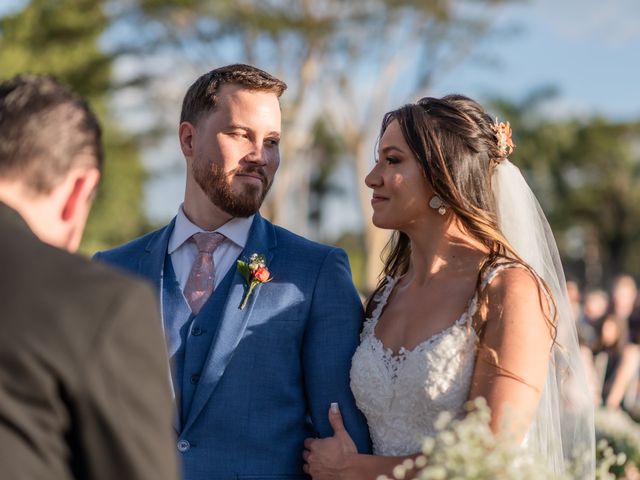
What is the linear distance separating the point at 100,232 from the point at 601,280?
88.1 feet

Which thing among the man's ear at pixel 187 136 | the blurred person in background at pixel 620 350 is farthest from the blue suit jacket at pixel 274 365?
the blurred person in background at pixel 620 350

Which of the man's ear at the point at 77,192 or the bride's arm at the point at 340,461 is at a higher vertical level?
the man's ear at the point at 77,192

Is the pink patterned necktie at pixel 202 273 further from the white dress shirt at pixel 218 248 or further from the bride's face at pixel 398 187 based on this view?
the bride's face at pixel 398 187

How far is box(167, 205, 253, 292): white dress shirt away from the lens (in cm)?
365

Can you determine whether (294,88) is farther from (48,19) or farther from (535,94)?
(535,94)

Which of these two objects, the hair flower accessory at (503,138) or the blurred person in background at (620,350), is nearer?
the hair flower accessory at (503,138)

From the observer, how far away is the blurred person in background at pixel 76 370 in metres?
1.66

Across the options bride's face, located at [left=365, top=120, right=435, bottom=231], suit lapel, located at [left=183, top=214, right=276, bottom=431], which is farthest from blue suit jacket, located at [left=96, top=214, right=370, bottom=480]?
bride's face, located at [left=365, top=120, right=435, bottom=231]

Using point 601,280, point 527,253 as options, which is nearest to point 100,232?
point 601,280

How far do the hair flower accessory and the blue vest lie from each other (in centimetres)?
122

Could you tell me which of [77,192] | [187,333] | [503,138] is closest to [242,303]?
[187,333]

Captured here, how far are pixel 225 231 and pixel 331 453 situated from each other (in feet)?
3.22

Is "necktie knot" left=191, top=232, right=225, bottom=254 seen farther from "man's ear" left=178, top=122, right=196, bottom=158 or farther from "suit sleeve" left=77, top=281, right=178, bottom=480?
"suit sleeve" left=77, top=281, right=178, bottom=480

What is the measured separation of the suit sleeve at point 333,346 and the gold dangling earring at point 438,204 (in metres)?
0.41
